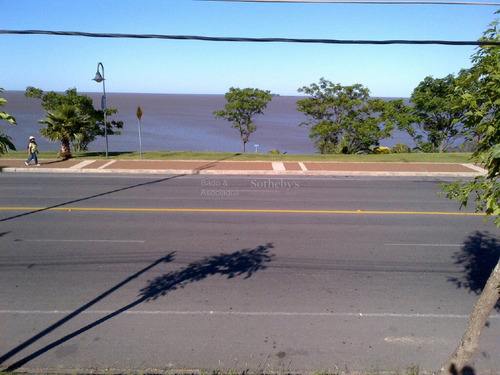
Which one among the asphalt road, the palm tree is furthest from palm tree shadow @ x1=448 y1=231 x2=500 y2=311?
the palm tree

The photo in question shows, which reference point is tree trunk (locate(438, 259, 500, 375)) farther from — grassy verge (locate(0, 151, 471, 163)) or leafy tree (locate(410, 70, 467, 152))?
leafy tree (locate(410, 70, 467, 152))

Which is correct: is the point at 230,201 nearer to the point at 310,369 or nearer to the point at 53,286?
the point at 53,286

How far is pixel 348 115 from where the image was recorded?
89.4 ft

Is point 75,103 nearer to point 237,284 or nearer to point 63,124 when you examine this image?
point 63,124

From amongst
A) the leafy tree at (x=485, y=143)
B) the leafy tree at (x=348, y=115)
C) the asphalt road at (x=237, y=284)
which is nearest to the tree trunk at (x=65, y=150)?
the asphalt road at (x=237, y=284)

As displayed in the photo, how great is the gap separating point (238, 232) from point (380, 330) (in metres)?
4.78

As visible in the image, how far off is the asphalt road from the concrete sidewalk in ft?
17.5

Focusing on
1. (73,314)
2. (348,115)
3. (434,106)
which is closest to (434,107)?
(434,106)

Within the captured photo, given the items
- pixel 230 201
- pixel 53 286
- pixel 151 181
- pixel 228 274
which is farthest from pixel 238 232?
pixel 151 181

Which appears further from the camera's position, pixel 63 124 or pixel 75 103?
pixel 75 103

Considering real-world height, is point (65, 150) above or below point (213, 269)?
above

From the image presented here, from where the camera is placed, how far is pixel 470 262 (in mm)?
8359

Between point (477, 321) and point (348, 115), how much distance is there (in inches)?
954

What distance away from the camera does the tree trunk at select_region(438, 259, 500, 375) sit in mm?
3983
